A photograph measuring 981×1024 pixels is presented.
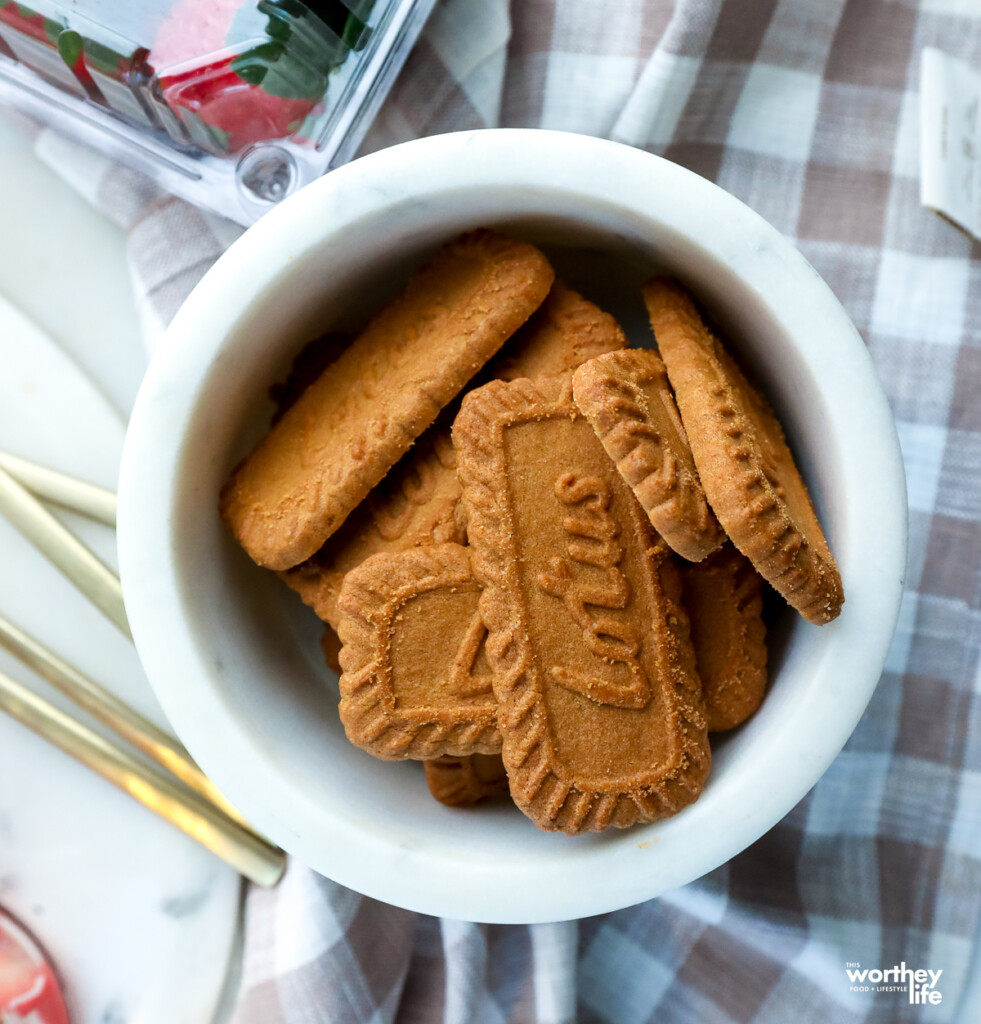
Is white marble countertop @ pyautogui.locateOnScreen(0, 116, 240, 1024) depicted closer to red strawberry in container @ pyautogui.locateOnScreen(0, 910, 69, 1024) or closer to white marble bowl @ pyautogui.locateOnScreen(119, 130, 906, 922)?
red strawberry in container @ pyautogui.locateOnScreen(0, 910, 69, 1024)

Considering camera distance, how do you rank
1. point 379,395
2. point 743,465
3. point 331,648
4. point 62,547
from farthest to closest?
point 62,547, point 331,648, point 379,395, point 743,465

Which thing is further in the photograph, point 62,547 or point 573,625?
point 62,547

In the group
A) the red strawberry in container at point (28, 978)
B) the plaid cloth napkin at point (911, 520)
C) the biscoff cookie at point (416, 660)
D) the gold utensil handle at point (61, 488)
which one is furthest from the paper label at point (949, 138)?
the red strawberry in container at point (28, 978)

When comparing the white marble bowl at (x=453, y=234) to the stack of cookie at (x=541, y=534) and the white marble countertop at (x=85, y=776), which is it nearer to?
the stack of cookie at (x=541, y=534)

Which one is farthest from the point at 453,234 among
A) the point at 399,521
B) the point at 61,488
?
the point at 61,488

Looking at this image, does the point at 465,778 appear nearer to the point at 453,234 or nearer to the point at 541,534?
the point at 541,534

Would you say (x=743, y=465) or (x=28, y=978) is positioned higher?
(x=743, y=465)

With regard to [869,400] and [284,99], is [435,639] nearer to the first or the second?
[869,400]
